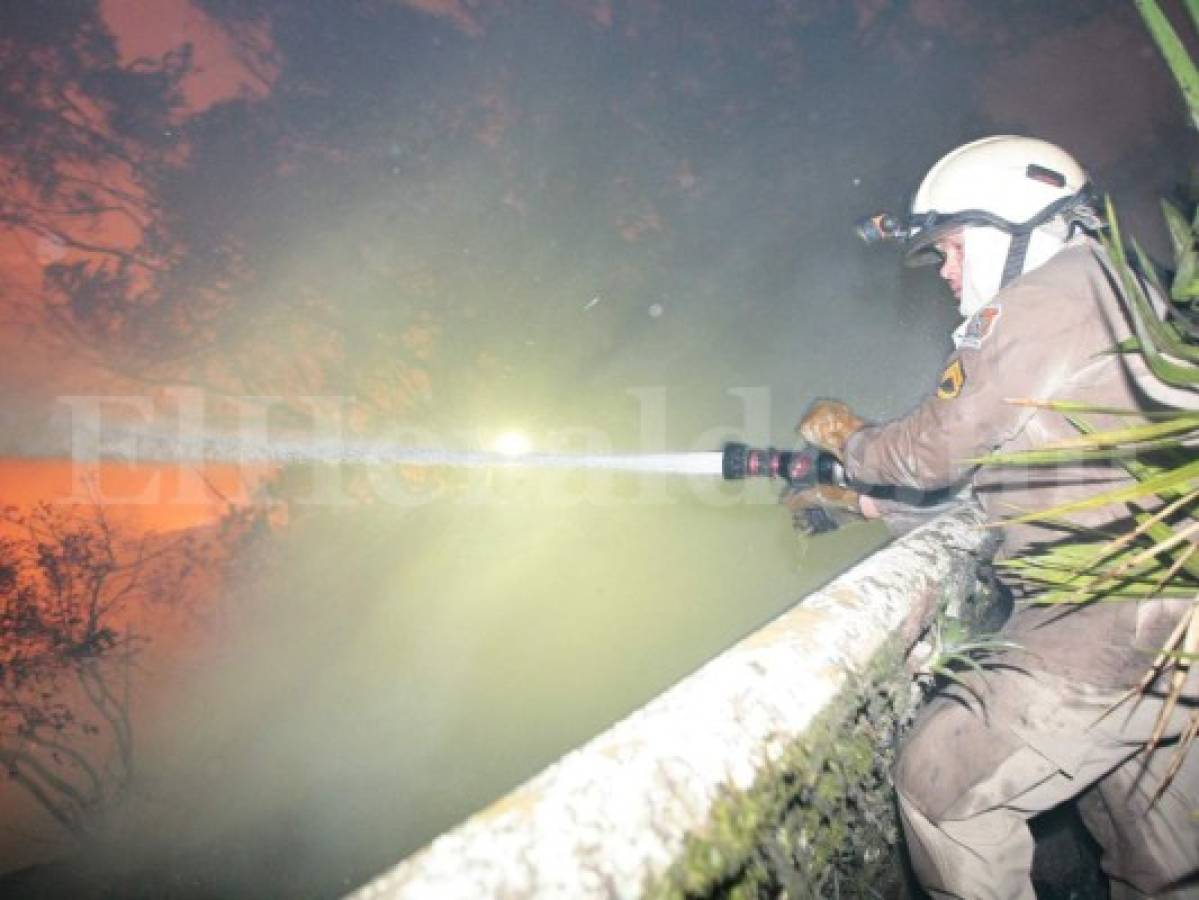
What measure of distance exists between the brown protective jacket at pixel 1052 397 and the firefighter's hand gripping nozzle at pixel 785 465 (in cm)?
77

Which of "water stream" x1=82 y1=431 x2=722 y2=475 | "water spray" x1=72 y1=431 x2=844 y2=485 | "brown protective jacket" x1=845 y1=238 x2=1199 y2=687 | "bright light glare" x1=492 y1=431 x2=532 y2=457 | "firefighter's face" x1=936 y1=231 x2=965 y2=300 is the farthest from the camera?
"bright light glare" x1=492 y1=431 x2=532 y2=457

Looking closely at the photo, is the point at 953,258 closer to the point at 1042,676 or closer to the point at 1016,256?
the point at 1016,256

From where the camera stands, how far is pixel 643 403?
37.5 ft

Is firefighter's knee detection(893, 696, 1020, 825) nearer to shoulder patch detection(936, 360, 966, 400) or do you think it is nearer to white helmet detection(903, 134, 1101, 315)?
shoulder patch detection(936, 360, 966, 400)

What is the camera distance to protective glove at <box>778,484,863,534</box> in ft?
10.6

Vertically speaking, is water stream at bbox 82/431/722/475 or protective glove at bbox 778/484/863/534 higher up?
water stream at bbox 82/431/722/475

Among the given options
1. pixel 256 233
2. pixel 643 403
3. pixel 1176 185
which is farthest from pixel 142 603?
pixel 1176 185

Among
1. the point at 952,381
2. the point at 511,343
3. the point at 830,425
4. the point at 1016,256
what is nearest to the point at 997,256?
the point at 1016,256

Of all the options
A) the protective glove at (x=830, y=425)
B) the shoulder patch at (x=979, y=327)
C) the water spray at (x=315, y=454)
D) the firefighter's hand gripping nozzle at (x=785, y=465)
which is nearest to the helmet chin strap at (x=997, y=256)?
the shoulder patch at (x=979, y=327)

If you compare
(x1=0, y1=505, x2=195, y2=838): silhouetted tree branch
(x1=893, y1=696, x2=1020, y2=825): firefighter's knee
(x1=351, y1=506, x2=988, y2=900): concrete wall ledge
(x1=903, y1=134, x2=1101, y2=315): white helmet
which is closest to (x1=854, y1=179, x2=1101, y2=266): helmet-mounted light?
(x1=903, y1=134, x2=1101, y2=315): white helmet

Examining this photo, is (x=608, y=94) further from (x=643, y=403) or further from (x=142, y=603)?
(x=142, y=603)

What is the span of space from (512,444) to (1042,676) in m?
10.3

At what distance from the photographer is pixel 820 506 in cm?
331

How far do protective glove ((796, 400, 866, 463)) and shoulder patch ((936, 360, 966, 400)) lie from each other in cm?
73
